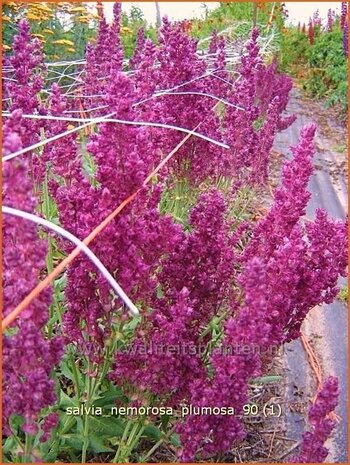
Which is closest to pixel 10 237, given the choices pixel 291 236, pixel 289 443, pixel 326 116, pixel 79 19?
pixel 291 236

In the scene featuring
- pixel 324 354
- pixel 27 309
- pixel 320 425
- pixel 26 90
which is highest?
pixel 26 90

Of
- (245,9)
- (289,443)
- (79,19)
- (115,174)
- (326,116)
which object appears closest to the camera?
(115,174)

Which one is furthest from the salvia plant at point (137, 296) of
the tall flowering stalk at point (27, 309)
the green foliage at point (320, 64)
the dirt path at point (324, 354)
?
the green foliage at point (320, 64)

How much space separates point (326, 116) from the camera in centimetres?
927

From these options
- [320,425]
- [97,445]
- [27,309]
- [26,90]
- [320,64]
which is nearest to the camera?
[27,309]

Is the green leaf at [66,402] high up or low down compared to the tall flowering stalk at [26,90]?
down

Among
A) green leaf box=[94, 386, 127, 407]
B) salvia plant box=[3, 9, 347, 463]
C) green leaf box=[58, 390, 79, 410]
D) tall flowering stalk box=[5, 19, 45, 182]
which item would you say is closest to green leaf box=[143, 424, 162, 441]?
salvia plant box=[3, 9, 347, 463]

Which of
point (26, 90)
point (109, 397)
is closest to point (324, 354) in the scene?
point (109, 397)

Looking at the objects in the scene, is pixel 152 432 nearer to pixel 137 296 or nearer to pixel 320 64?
pixel 137 296

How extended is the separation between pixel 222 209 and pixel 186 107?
37.9 inches

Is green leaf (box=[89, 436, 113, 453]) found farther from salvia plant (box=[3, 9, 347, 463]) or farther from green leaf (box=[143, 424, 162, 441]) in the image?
green leaf (box=[143, 424, 162, 441])

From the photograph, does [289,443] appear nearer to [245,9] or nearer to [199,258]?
[199,258]

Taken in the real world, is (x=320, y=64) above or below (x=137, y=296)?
below

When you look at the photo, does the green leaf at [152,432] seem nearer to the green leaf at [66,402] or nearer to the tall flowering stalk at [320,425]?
the green leaf at [66,402]
